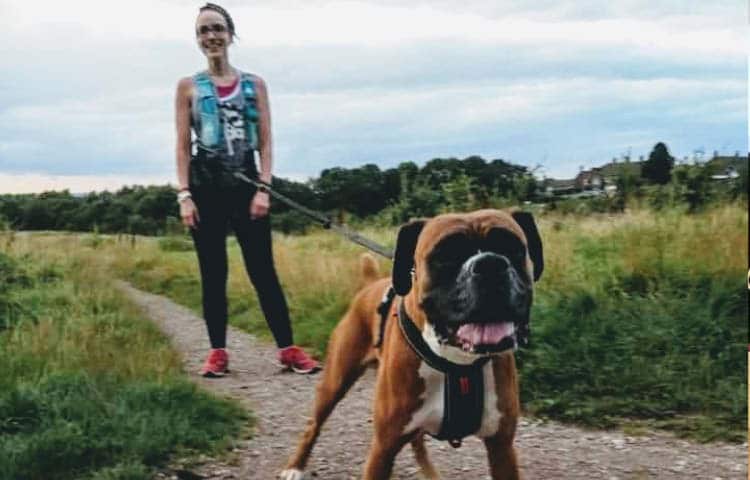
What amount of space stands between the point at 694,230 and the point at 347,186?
3549 mm

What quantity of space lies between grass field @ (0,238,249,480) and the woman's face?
6.57 ft

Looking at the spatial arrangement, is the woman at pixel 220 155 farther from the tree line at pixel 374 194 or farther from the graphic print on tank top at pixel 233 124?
the tree line at pixel 374 194

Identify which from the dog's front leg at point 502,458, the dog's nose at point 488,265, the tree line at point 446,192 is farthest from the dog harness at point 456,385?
the tree line at point 446,192

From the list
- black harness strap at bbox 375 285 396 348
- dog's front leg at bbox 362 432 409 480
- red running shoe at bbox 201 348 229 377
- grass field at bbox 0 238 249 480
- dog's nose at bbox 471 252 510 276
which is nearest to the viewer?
dog's nose at bbox 471 252 510 276

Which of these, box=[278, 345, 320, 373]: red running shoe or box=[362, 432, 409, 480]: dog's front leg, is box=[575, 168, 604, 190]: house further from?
box=[362, 432, 409, 480]: dog's front leg

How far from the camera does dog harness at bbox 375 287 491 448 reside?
308cm

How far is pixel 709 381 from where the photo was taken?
5480 millimetres

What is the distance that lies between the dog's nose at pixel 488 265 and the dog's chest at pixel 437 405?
60 centimetres

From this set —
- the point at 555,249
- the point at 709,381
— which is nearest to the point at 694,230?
the point at 555,249

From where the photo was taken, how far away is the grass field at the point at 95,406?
160 inches

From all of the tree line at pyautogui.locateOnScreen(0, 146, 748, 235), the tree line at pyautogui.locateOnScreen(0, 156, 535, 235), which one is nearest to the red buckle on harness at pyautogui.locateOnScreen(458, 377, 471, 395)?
the tree line at pyautogui.locateOnScreen(0, 156, 535, 235)

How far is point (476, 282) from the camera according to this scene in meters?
2.62

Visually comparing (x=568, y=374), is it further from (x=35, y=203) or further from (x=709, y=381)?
(x=35, y=203)

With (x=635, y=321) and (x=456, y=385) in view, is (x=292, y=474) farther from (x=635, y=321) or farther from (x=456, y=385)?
(x=635, y=321)
